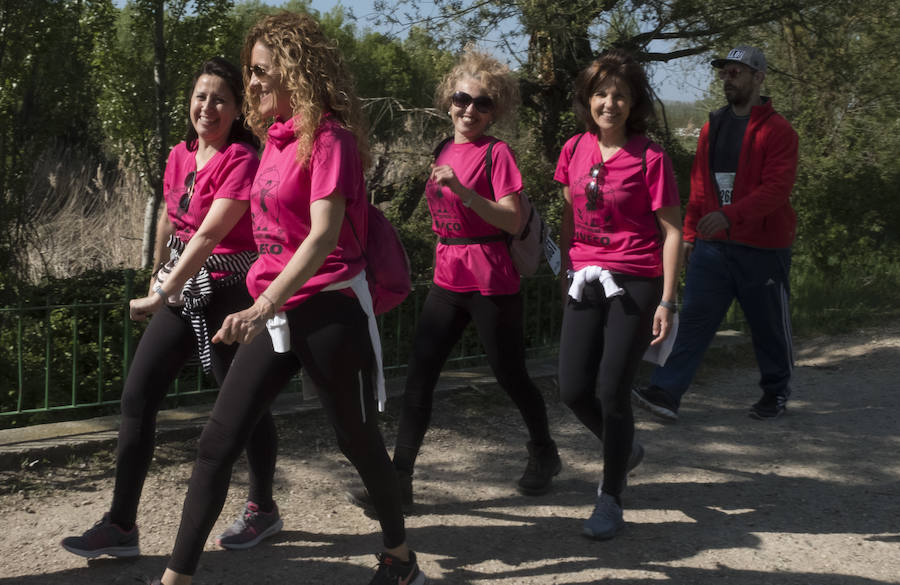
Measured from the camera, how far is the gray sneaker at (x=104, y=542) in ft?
10.9

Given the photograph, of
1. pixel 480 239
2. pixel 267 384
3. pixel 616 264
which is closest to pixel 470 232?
pixel 480 239

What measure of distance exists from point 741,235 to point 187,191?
126 inches

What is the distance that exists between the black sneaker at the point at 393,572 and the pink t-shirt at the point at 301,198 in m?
0.89

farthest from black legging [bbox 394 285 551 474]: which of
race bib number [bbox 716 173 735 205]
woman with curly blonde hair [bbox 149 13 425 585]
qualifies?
race bib number [bbox 716 173 735 205]

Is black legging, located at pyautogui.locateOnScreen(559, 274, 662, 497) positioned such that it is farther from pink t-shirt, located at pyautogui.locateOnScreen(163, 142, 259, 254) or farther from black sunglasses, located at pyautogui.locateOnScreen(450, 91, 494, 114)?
pink t-shirt, located at pyautogui.locateOnScreen(163, 142, 259, 254)

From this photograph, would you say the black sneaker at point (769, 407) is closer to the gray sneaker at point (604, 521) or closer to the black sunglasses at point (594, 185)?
the gray sneaker at point (604, 521)

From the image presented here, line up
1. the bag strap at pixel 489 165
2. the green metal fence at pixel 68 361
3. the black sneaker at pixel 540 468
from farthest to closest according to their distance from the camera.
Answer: the green metal fence at pixel 68 361 → the black sneaker at pixel 540 468 → the bag strap at pixel 489 165

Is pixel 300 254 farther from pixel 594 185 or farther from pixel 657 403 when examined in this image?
pixel 657 403

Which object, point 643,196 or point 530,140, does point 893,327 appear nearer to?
point 530,140

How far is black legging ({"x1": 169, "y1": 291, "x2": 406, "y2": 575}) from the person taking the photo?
2.81m

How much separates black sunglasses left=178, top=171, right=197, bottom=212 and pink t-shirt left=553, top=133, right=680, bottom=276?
144 cm

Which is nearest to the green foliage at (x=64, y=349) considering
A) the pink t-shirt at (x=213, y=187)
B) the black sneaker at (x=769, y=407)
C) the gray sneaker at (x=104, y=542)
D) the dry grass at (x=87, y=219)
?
the pink t-shirt at (x=213, y=187)

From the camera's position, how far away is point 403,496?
13.1ft

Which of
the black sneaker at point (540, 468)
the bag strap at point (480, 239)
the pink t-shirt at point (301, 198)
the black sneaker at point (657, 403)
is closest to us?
the pink t-shirt at point (301, 198)
